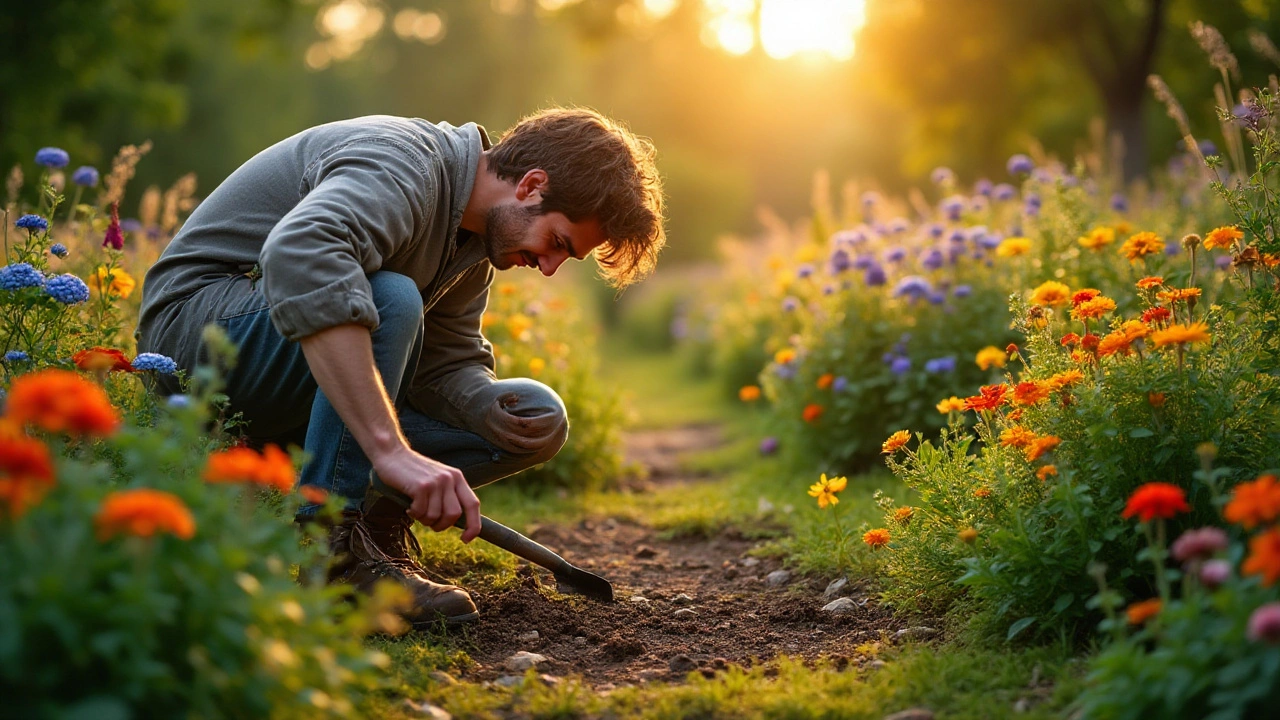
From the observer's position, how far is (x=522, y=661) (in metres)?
2.32

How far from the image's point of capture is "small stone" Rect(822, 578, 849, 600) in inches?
111

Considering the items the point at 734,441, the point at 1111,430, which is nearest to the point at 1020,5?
the point at 734,441

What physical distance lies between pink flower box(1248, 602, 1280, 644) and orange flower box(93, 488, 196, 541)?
1447 mm

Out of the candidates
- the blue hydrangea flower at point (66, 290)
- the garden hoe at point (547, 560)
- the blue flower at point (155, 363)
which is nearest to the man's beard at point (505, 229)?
the garden hoe at point (547, 560)

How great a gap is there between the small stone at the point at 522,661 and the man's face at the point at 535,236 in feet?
3.13

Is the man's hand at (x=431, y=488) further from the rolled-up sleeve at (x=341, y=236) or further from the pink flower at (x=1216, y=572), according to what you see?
the pink flower at (x=1216, y=572)

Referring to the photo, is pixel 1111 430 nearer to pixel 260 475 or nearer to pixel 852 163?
pixel 260 475

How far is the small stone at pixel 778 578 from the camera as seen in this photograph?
9.96ft

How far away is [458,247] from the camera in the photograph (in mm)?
2781

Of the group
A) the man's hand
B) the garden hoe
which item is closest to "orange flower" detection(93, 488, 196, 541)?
the man's hand

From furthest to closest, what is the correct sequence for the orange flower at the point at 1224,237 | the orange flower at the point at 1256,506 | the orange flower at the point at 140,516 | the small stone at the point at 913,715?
the orange flower at the point at 1224,237
the small stone at the point at 913,715
the orange flower at the point at 1256,506
the orange flower at the point at 140,516

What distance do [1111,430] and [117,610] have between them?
6.23 ft

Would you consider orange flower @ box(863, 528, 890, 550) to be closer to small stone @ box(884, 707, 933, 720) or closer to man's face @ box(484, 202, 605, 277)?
small stone @ box(884, 707, 933, 720)

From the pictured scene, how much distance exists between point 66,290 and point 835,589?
85.3 inches
